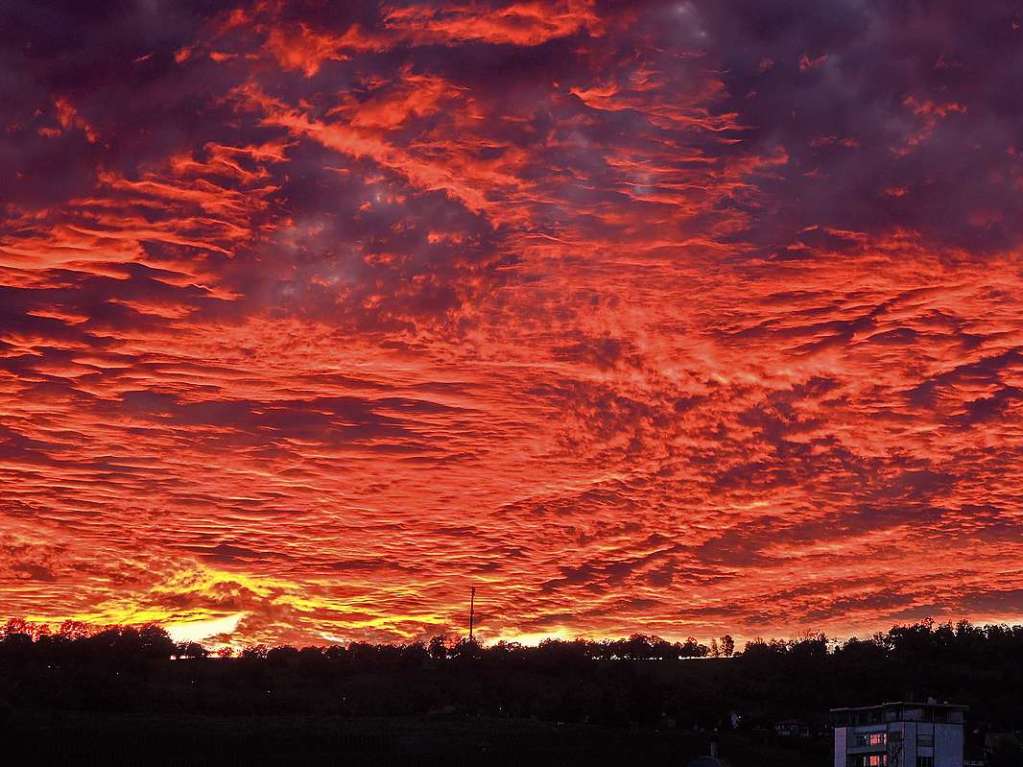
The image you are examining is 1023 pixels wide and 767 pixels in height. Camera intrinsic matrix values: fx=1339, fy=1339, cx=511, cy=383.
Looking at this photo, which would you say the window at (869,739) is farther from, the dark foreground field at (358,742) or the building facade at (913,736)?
the dark foreground field at (358,742)

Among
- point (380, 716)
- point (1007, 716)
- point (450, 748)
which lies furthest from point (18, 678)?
point (1007, 716)

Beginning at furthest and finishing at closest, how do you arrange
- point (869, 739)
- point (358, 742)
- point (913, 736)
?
point (358, 742) → point (869, 739) → point (913, 736)

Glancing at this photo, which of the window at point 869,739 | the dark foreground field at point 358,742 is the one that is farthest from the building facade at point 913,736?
the dark foreground field at point 358,742

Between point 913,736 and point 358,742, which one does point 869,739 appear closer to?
point 913,736

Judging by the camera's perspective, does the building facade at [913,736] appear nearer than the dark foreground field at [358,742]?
No

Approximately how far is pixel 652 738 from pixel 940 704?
140 ft

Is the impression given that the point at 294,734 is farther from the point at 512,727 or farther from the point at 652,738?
the point at 652,738

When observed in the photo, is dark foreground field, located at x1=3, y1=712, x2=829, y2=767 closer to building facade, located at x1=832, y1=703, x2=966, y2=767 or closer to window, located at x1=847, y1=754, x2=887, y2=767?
window, located at x1=847, y1=754, x2=887, y2=767

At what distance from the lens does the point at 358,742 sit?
17312cm

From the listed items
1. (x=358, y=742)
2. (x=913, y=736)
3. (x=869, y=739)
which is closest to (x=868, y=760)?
(x=869, y=739)

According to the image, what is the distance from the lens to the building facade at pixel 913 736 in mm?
164250

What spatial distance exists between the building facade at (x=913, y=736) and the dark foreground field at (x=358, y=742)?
12343 millimetres

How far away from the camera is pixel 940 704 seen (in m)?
165

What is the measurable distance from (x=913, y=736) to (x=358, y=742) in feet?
229
